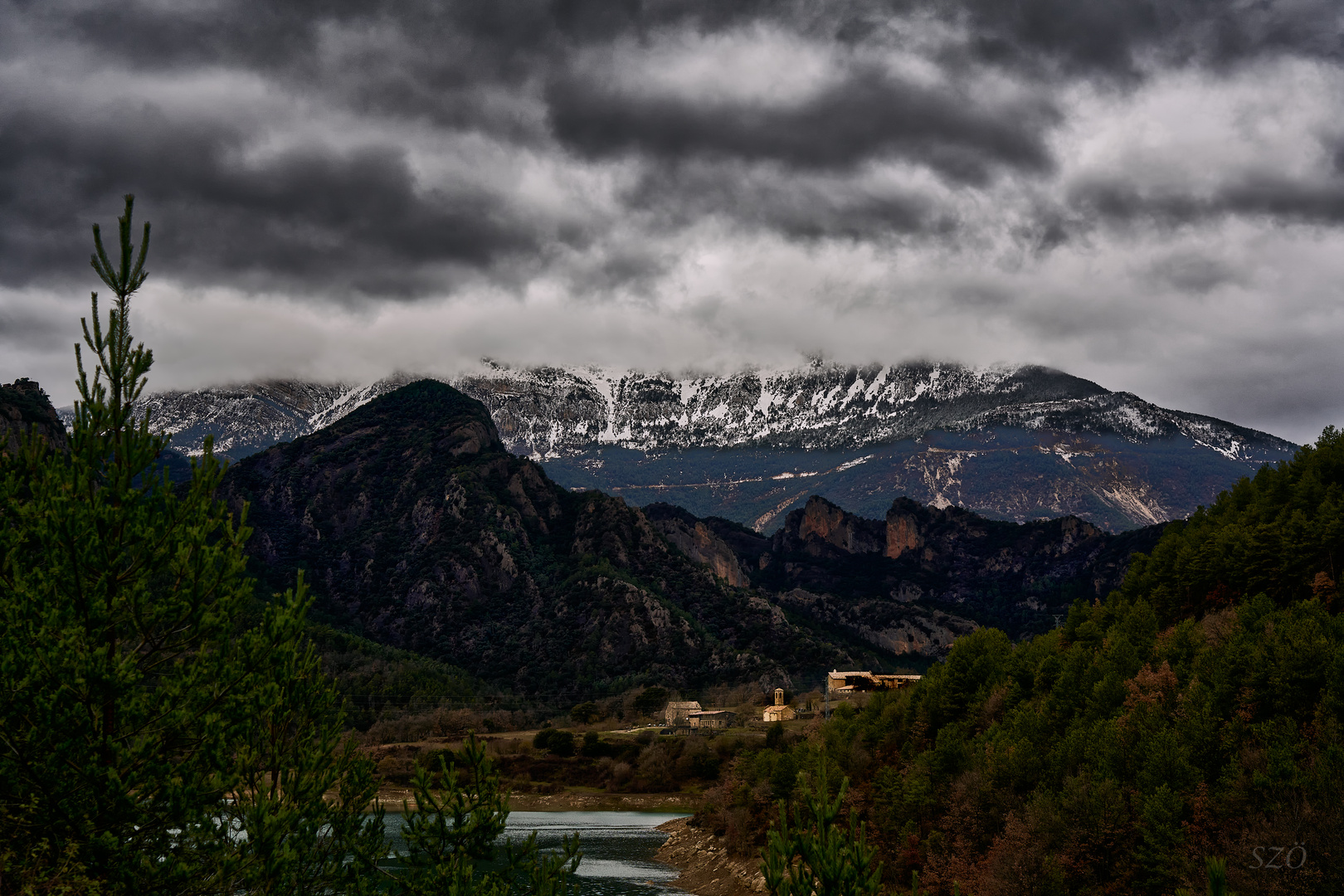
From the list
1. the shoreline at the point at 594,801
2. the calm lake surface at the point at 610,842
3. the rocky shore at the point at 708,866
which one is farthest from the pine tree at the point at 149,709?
the shoreline at the point at 594,801

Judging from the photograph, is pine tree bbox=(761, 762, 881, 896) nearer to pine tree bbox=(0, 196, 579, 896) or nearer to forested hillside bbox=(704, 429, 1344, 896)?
pine tree bbox=(0, 196, 579, 896)

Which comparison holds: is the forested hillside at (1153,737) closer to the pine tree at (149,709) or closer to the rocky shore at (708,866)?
the rocky shore at (708,866)

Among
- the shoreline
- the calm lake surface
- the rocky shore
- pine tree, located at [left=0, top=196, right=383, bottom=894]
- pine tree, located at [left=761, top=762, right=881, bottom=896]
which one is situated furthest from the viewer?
the shoreline

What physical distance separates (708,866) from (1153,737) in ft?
170

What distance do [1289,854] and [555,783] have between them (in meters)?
144

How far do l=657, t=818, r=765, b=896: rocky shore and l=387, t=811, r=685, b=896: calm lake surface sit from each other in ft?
5.68

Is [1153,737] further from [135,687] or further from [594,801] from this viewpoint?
[594,801]

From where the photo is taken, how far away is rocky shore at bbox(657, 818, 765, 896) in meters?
86.4

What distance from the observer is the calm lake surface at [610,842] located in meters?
88.8

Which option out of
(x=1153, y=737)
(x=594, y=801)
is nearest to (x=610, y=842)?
(x=594, y=801)

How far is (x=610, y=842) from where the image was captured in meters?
121

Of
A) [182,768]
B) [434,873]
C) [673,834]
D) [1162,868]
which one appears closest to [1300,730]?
[1162,868]

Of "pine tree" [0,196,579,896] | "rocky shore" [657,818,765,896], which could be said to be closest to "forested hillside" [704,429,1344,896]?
"rocky shore" [657,818,765,896]

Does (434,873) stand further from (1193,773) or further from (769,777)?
(769,777)
